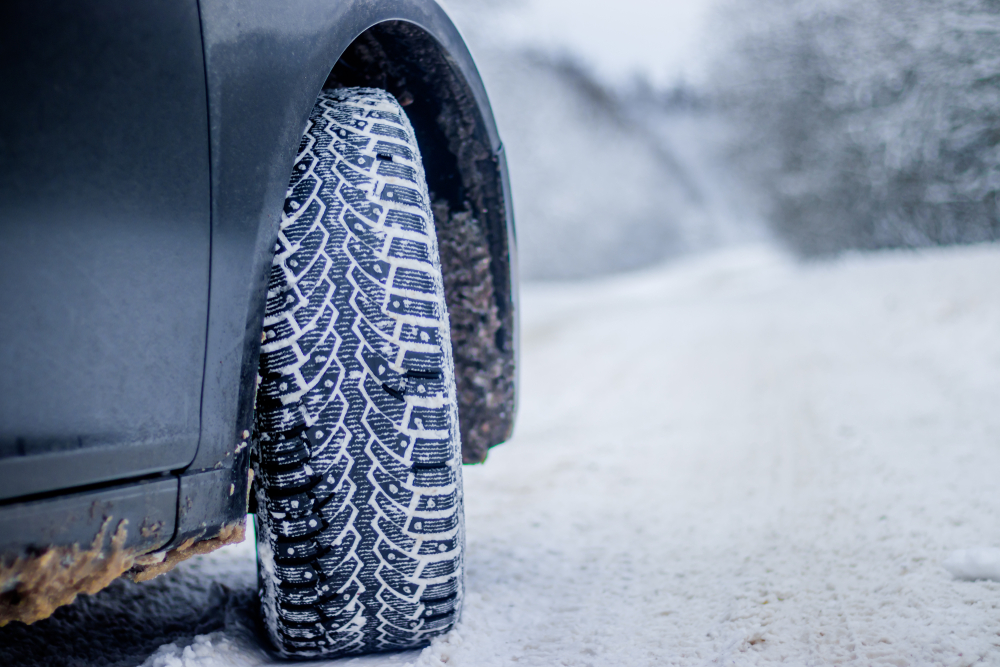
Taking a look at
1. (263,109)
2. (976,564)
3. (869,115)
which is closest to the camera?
(263,109)

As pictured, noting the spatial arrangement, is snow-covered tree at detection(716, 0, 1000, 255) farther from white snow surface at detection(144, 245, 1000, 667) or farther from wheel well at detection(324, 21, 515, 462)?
wheel well at detection(324, 21, 515, 462)

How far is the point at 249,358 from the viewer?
2.97 feet

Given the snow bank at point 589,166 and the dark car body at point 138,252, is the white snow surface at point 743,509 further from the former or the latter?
the snow bank at point 589,166

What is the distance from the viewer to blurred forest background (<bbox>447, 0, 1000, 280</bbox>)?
7.48 metres

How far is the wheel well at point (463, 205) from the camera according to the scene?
4.27 feet

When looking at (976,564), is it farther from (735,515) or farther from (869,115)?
(869,115)

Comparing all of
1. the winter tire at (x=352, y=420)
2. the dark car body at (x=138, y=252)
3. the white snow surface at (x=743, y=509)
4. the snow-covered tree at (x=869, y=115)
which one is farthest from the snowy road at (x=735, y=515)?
the snow-covered tree at (x=869, y=115)

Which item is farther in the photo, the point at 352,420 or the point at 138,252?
the point at 352,420

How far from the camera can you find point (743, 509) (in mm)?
2074

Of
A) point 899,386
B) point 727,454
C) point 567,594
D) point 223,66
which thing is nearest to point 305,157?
point 223,66

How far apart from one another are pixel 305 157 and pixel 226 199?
9.0 inches

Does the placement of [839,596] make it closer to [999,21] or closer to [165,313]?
[165,313]

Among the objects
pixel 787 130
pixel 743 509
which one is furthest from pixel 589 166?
pixel 743 509

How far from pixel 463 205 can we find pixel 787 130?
38.5ft
